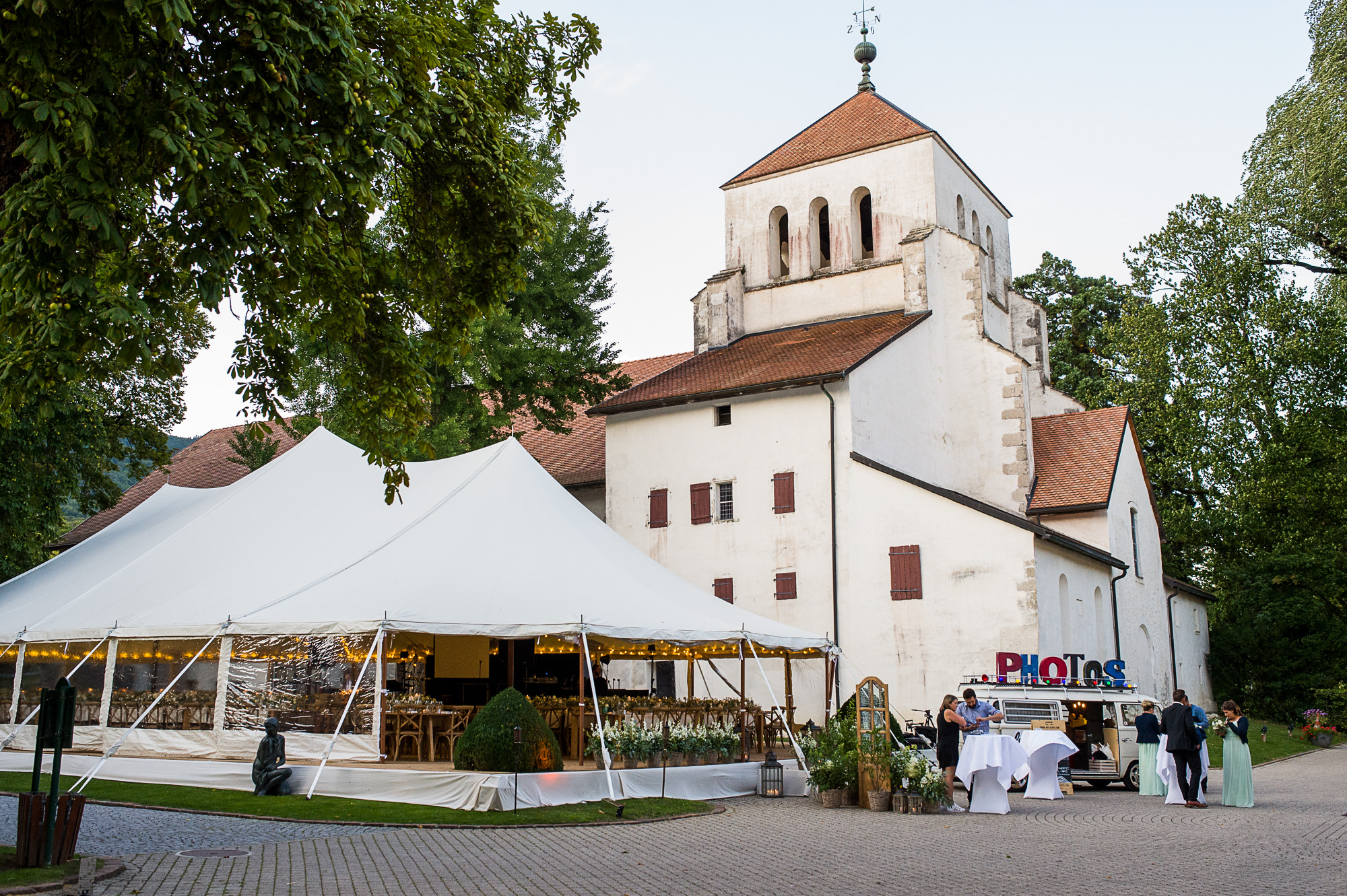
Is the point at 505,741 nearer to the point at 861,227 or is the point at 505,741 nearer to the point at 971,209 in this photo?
the point at 861,227

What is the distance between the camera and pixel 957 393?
29.0 metres

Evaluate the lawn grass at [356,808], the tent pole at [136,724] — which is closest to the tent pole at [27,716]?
the tent pole at [136,724]

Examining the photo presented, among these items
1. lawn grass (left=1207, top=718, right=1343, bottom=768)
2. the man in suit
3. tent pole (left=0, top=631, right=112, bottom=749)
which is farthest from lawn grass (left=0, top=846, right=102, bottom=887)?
lawn grass (left=1207, top=718, right=1343, bottom=768)

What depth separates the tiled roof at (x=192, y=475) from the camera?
120 ft

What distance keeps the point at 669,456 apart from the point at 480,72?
16597mm

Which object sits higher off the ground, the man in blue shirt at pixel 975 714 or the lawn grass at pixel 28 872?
the man in blue shirt at pixel 975 714

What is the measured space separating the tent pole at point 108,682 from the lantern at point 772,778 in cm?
882

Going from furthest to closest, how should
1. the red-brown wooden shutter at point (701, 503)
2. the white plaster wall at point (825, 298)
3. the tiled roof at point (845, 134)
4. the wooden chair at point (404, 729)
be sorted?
the tiled roof at point (845, 134)
the white plaster wall at point (825, 298)
the red-brown wooden shutter at point (701, 503)
the wooden chair at point (404, 729)

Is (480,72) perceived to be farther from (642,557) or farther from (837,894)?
(642,557)

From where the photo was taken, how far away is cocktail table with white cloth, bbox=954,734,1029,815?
13203 mm

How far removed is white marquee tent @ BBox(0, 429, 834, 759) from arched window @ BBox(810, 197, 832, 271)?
1493cm

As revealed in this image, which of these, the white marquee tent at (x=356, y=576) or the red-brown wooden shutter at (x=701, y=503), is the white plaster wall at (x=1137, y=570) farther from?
the white marquee tent at (x=356, y=576)

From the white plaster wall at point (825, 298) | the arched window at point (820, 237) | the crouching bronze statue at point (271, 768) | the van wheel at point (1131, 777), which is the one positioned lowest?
the van wheel at point (1131, 777)

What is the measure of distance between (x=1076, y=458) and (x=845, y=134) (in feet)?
36.0
